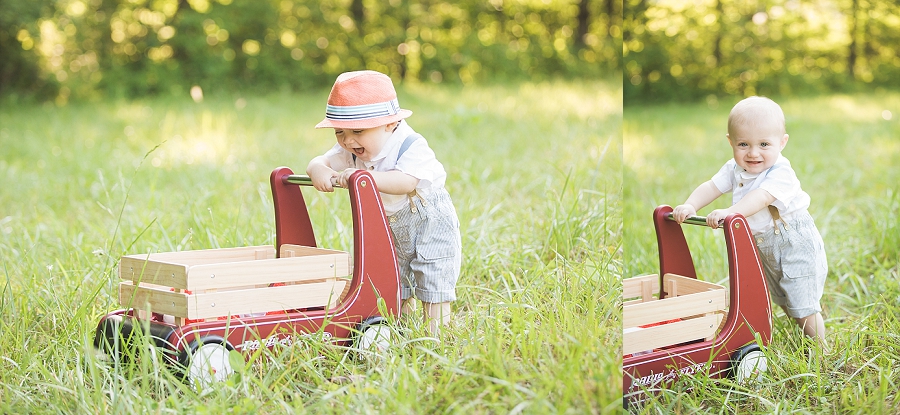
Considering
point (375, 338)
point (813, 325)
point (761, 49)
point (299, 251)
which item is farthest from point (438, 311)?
point (761, 49)

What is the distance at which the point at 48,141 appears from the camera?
7.13 m

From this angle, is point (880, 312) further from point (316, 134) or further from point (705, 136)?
point (705, 136)

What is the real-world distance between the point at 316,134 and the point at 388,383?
210 inches

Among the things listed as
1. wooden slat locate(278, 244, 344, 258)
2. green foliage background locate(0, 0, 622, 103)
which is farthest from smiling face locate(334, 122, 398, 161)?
green foliage background locate(0, 0, 622, 103)

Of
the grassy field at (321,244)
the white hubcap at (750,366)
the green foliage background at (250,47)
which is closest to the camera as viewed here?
the grassy field at (321,244)

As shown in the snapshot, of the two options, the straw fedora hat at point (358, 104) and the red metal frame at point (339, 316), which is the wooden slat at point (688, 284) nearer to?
the red metal frame at point (339, 316)

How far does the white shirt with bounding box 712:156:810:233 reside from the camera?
2.56 metres

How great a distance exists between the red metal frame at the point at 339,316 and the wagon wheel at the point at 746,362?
1061mm

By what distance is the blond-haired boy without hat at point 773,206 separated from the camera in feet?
8.38

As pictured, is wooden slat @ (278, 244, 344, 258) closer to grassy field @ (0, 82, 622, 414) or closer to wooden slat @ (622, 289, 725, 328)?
grassy field @ (0, 82, 622, 414)

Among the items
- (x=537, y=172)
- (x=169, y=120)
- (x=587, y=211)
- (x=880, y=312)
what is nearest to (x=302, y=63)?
(x=169, y=120)

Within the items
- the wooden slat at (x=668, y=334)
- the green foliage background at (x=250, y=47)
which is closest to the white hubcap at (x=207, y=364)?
the wooden slat at (x=668, y=334)

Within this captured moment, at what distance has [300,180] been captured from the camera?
108 inches

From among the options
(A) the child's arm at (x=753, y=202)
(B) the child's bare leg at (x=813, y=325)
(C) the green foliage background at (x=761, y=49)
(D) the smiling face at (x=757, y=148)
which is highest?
(C) the green foliage background at (x=761, y=49)
